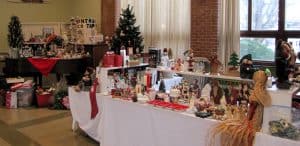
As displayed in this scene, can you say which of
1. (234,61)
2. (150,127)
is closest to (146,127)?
(150,127)

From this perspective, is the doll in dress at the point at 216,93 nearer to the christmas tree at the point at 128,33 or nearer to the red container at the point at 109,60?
the red container at the point at 109,60

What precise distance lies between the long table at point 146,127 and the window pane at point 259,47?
3502mm

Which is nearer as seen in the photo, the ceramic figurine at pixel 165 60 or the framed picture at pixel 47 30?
the ceramic figurine at pixel 165 60

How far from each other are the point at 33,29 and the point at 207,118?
7308 millimetres

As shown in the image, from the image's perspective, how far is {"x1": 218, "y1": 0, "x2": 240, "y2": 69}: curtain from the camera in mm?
6473

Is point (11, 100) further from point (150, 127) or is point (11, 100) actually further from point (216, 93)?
point (216, 93)

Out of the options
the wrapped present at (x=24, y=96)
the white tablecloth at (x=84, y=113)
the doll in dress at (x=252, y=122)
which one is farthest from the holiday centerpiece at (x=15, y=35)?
the doll in dress at (x=252, y=122)

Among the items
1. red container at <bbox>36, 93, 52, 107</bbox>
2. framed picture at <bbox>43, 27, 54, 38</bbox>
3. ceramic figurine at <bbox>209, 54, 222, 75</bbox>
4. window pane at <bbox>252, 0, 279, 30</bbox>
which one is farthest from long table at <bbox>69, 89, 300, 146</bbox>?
framed picture at <bbox>43, 27, 54, 38</bbox>

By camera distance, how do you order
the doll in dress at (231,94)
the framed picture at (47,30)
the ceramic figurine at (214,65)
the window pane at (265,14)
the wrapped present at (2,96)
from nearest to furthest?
the doll in dress at (231,94)
the ceramic figurine at (214,65)
the window pane at (265,14)
the wrapped present at (2,96)
the framed picture at (47,30)

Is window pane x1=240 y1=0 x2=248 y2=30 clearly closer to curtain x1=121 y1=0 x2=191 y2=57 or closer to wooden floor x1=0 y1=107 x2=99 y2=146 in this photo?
curtain x1=121 y1=0 x2=191 y2=57

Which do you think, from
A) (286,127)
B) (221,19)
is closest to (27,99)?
(221,19)

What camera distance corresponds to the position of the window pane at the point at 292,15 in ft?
20.0

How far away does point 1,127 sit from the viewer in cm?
544

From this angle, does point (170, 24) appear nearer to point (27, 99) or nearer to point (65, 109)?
point (65, 109)
